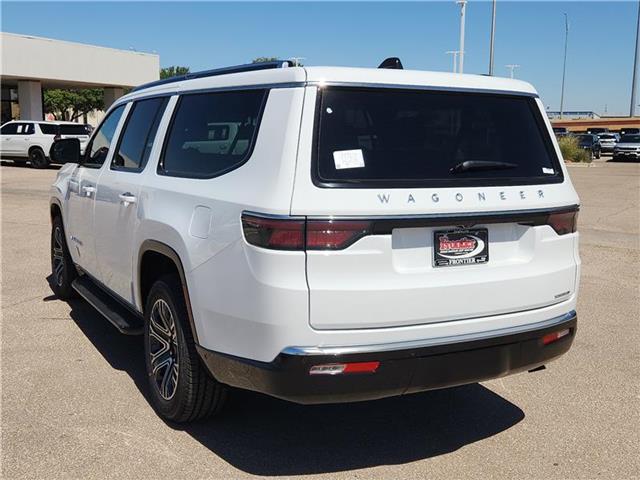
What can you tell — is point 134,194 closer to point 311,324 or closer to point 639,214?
point 311,324

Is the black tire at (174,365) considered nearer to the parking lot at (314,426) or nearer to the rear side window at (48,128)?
the parking lot at (314,426)

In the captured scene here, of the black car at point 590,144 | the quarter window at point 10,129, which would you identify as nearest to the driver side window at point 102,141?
the quarter window at point 10,129

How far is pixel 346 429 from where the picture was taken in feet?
12.5

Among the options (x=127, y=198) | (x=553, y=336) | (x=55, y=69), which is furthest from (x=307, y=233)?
(x=55, y=69)

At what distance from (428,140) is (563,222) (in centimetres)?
91

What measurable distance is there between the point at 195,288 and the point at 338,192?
93 cm

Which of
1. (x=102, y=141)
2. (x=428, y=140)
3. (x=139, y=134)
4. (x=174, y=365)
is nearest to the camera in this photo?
(x=428, y=140)

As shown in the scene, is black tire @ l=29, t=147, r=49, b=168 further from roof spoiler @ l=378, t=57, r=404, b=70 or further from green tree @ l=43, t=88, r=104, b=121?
green tree @ l=43, t=88, r=104, b=121

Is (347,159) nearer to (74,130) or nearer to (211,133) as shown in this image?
(211,133)

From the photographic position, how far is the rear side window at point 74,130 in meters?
24.7

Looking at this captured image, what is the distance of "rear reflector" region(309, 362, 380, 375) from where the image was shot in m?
2.93

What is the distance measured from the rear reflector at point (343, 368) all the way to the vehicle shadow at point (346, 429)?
0.69 meters

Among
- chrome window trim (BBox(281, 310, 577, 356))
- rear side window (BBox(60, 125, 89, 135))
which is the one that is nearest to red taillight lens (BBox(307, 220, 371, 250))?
chrome window trim (BBox(281, 310, 577, 356))

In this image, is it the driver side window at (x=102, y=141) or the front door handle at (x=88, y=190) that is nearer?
the front door handle at (x=88, y=190)
